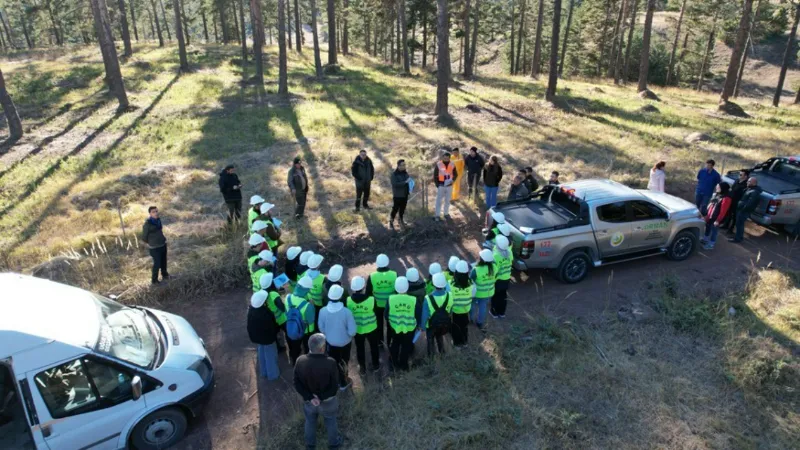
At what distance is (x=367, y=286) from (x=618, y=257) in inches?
222

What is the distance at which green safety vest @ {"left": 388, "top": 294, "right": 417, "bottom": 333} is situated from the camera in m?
6.70

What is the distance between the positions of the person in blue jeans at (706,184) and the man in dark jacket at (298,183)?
989cm

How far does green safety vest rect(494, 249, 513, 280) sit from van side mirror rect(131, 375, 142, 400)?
532 centimetres

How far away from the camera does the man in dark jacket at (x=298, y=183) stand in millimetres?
11570

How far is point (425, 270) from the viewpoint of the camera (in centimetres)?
1034

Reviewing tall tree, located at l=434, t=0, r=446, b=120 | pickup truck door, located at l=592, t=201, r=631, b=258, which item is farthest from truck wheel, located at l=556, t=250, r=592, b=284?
tall tree, located at l=434, t=0, r=446, b=120

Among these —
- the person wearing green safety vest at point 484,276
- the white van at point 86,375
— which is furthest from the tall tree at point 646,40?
the white van at point 86,375

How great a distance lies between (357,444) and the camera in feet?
19.4

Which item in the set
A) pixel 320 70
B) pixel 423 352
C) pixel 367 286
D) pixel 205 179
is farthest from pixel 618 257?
pixel 320 70

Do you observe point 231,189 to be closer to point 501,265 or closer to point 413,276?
point 413,276

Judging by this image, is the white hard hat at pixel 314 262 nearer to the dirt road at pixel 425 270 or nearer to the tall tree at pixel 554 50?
the dirt road at pixel 425 270

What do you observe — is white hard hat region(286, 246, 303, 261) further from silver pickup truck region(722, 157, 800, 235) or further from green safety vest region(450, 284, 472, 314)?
silver pickup truck region(722, 157, 800, 235)

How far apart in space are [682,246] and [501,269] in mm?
4932

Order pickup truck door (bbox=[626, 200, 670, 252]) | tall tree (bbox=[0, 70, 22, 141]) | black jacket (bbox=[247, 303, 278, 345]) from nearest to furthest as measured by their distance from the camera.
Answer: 1. black jacket (bbox=[247, 303, 278, 345])
2. pickup truck door (bbox=[626, 200, 670, 252])
3. tall tree (bbox=[0, 70, 22, 141])
